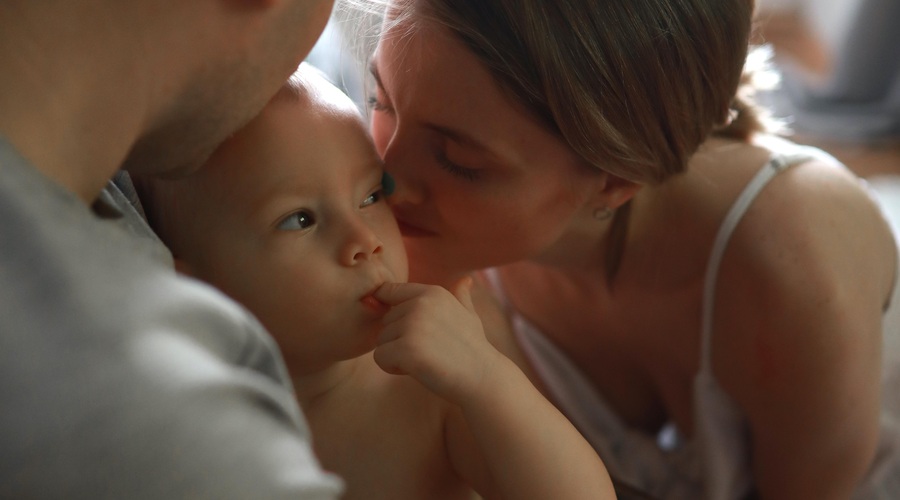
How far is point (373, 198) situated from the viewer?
86 cm

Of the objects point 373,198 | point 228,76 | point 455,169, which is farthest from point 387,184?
point 228,76

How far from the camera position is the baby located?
777 mm

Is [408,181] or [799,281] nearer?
[408,181]

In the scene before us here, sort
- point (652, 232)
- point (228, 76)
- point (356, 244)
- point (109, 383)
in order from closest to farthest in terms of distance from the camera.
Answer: point (109, 383) → point (228, 76) → point (356, 244) → point (652, 232)

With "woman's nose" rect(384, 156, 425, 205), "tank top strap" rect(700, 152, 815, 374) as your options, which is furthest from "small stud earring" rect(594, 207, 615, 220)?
"woman's nose" rect(384, 156, 425, 205)

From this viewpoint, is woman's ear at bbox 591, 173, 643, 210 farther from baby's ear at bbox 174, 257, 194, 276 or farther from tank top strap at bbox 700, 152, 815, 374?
baby's ear at bbox 174, 257, 194, 276

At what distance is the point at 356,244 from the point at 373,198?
9 centimetres

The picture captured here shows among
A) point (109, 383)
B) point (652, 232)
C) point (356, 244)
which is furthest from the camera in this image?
point (652, 232)

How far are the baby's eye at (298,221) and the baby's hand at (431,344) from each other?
0.09m

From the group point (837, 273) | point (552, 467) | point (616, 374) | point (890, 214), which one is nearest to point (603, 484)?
point (552, 467)

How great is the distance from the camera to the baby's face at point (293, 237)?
2.55 feet

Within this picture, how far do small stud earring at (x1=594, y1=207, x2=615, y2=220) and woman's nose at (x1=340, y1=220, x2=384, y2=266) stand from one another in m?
0.43

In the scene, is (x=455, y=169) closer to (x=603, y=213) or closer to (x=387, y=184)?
(x=387, y=184)

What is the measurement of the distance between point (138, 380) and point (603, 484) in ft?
1.63
